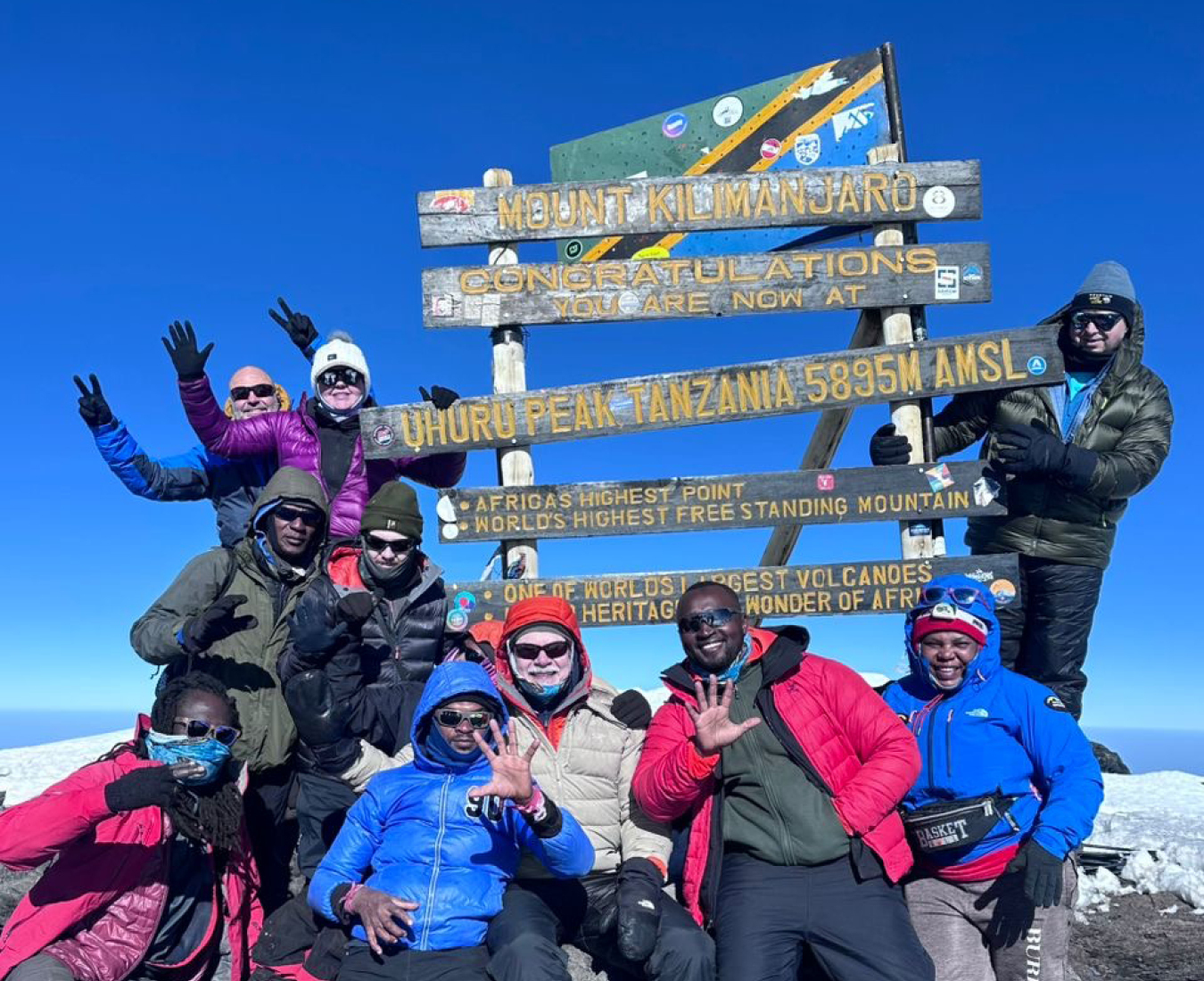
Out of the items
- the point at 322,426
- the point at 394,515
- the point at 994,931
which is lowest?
the point at 994,931

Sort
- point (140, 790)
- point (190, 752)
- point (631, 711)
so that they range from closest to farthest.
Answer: point (140, 790) < point (190, 752) < point (631, 711)

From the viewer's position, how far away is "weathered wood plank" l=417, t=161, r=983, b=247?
7637mm

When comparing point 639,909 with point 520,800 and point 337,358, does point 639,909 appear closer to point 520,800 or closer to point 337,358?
point 520,800

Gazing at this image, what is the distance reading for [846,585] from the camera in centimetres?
730

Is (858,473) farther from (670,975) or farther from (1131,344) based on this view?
(670,975)

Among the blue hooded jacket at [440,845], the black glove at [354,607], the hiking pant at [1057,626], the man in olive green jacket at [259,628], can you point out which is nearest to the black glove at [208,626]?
the man in olive green jacket at [259,628]

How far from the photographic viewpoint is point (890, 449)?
291 inches

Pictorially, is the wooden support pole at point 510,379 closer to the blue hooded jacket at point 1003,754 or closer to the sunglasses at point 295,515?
the sunglasses at point 295,515

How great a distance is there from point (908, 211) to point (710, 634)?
182 inches

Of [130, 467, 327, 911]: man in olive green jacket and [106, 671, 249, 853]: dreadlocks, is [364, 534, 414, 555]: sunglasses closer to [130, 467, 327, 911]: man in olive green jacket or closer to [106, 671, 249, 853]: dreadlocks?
[130, 467, 327, 911]: man in olive green jacket

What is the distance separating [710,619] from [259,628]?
2.59 m

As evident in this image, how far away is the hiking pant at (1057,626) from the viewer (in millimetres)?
6992

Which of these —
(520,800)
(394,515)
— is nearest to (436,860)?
(520,800)

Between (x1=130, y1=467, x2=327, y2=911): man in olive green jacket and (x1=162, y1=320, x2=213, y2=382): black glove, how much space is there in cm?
179
